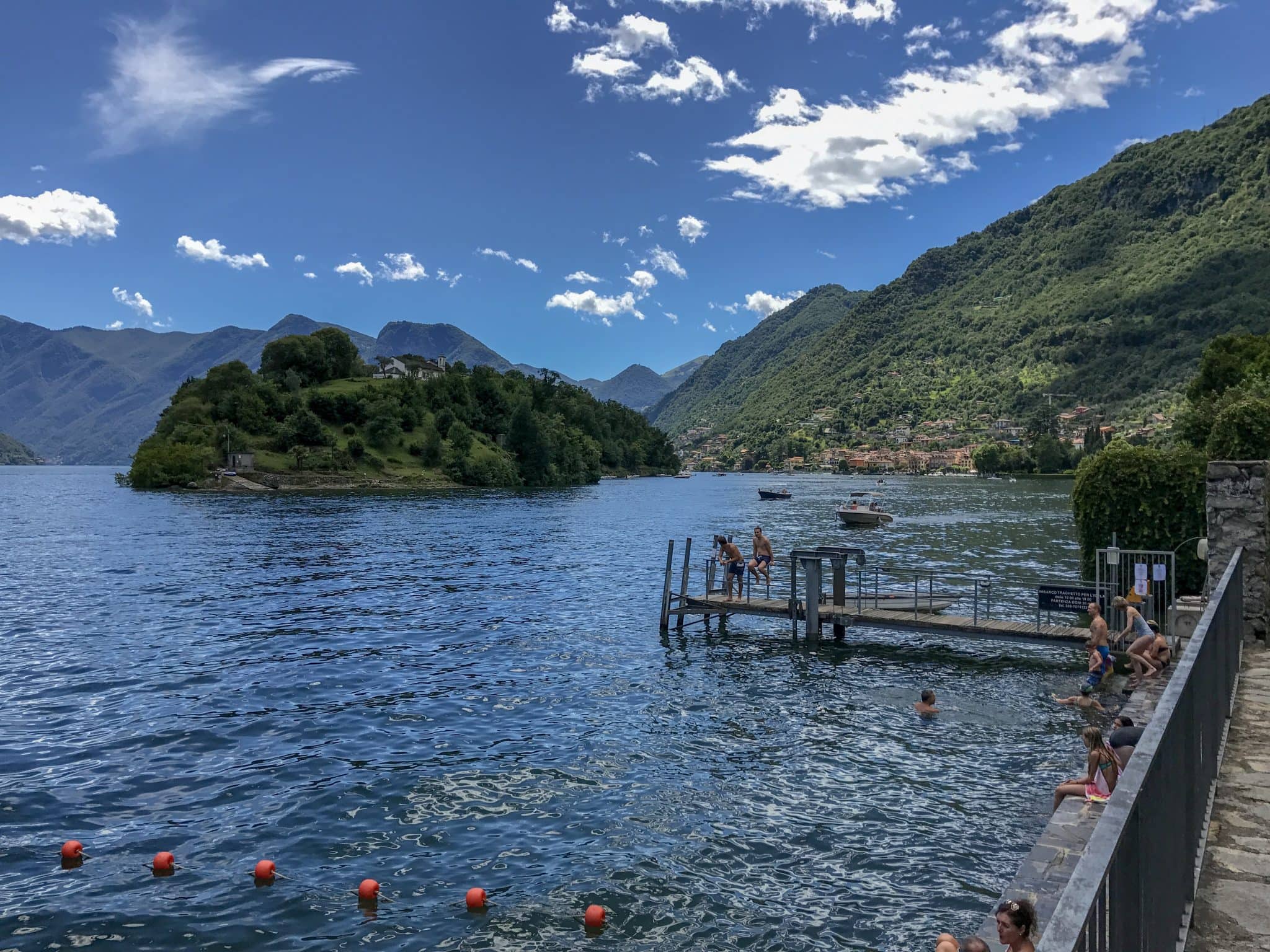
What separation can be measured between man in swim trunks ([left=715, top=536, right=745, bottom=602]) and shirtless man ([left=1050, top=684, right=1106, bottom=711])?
11.2m

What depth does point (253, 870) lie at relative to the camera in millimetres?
11555

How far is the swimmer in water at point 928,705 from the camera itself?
18.9 meters

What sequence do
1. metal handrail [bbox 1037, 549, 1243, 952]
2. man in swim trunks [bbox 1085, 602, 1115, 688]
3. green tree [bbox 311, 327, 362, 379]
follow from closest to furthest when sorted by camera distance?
metal handrail [bbox 1037, 549, 1243, 952] < man in swim trunks [bbox 1085, 602, 1115, 688] < green tree [bbox 311, 327, 362, 379]

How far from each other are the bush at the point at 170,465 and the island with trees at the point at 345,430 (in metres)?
0.20

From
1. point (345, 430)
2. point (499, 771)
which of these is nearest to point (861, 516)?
point (499, 771)

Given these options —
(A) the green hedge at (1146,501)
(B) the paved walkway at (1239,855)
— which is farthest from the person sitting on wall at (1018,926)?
(A) the green hedge at (1146,501)

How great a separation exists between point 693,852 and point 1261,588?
11.2m

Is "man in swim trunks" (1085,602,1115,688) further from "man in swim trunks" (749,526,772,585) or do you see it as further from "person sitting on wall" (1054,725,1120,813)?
"man in swim trunks" (749,526,772,585)

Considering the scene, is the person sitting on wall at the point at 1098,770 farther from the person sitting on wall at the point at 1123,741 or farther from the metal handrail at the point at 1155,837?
the metal handrail at the point at 1155,837

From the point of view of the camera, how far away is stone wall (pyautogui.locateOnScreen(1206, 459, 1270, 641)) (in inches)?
580

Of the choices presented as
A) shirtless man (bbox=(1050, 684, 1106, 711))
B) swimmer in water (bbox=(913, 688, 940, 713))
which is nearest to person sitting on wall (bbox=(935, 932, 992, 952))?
swimmer in water (bbox=(913, 688, 940, 713))

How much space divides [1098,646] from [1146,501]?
9291 mm

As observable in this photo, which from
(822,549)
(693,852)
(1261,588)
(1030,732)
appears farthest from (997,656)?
(693,852)

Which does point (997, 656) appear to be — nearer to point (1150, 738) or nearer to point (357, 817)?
point (357, 817)
